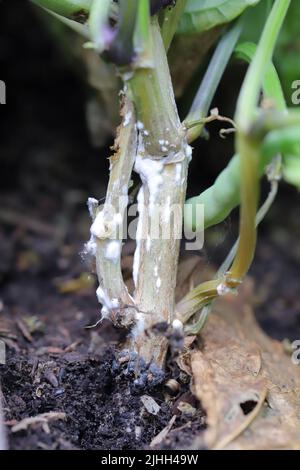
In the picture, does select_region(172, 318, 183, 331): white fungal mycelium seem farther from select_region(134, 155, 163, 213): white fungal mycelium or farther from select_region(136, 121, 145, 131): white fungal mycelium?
select_region(136, 121, 145, 131): white fungal mycelium

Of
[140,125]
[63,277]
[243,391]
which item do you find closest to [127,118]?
[140,125]

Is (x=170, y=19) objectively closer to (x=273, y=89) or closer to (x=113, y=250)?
(x=273, y=89)

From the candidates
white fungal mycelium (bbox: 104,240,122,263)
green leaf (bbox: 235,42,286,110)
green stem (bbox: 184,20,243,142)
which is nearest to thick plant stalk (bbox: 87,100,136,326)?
white fungal mycelium (bbox: 104,240,122,263)

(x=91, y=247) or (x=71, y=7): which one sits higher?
(x=71, y=7)

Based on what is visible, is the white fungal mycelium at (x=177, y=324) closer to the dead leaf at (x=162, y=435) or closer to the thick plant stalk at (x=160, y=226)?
the thick plant stalk at (x=160, y=226)

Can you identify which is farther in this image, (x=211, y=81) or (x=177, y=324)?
(x=211, y=81)
